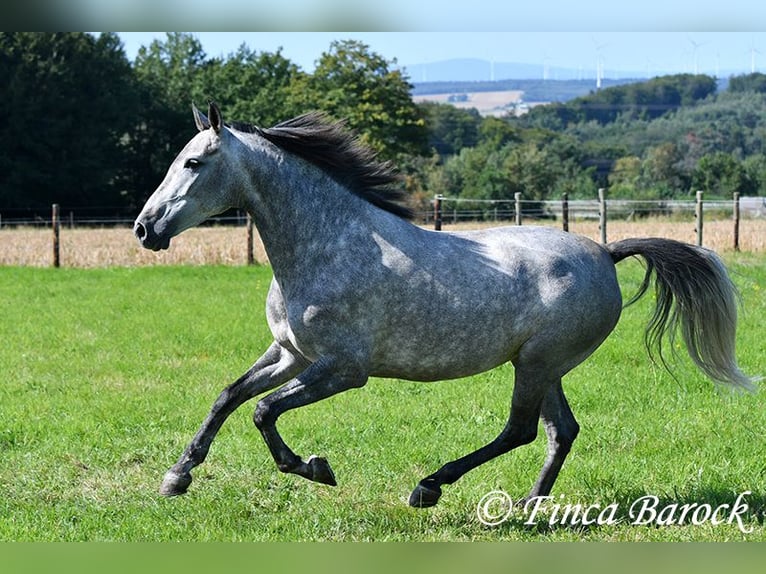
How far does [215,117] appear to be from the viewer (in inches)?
208

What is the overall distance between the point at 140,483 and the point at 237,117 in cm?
4554

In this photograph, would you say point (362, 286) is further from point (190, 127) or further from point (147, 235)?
point (190, 127)

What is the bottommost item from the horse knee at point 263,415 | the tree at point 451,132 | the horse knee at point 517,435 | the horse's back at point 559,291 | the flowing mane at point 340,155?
the horse knee at point 517,435

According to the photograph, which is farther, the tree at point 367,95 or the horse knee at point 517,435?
the tree at point 367,95

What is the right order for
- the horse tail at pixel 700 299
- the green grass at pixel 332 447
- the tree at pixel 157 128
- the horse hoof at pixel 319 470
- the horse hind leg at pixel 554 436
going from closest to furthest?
the horse hoof at pixel 319 470 → the green grass at pixel 332 447 → the horse hind leg at pixel 554 436 → the horse tail at pixel 700 299 → the tree at pixel 157 128

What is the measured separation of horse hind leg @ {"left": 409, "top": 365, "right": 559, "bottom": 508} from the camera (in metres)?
5.68

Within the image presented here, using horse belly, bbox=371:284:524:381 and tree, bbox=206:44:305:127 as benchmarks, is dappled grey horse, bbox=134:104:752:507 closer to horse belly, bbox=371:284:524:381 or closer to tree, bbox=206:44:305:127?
horse belly, bbox=371:284:524:381

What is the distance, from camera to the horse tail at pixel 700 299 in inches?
249

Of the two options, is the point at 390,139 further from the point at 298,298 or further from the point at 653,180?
the point at 298,298

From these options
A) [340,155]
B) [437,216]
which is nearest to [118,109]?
[437,216]

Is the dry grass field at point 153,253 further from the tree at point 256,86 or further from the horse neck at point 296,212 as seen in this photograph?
the tree at point 256,86

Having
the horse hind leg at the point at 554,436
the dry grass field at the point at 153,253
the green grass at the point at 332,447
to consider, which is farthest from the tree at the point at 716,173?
the horse hind leg at the point at 554,436

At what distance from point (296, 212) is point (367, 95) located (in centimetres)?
4607

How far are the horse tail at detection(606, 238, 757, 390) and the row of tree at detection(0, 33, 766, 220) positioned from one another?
23.1 metres
